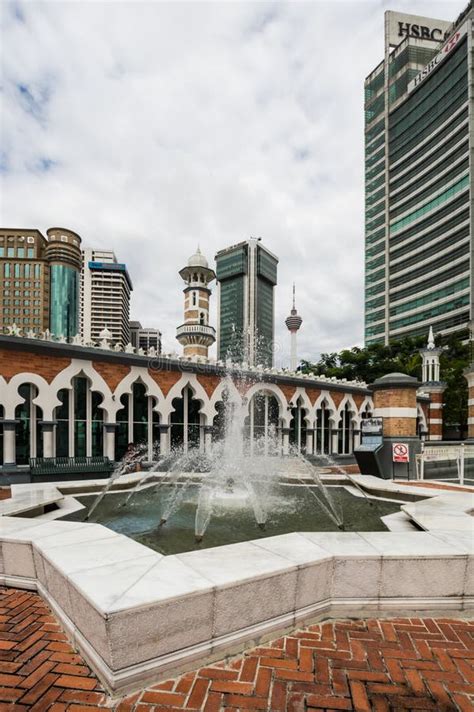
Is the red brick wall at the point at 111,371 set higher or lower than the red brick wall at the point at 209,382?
higher

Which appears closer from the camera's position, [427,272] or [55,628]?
[55,628]

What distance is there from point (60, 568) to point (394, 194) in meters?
103

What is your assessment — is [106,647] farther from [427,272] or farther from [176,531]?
[427,272]

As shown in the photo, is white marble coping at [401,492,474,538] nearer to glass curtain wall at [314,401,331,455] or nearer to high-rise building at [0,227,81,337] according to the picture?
glass curtain wall at [314,401,331,455]

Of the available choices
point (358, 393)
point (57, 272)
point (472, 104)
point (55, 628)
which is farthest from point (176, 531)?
point (57, 272)

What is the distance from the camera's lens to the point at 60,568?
3646 mm

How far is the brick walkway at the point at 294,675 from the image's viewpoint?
2.77 m

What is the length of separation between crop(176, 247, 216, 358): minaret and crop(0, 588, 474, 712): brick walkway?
1747 inches

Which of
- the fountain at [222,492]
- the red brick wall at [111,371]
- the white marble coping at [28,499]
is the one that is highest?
the red brick wall at [111,371]

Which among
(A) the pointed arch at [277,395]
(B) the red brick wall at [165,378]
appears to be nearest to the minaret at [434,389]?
(A) the pointed arch at [277,395]

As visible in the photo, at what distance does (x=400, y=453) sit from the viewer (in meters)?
11.7

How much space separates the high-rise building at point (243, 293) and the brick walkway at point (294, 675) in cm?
13006

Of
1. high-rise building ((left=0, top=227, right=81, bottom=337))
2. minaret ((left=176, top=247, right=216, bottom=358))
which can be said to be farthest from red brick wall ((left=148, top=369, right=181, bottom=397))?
high-rise building ((left=0, top=227, right=81, bottom=337))

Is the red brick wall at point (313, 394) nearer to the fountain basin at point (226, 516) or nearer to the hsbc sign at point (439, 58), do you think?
the fountain basin at point (226, 516)
